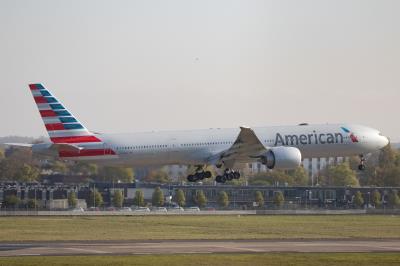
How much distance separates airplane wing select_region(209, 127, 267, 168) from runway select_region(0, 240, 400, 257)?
65.8 ft

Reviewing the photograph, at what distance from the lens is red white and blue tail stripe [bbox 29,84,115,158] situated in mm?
93312

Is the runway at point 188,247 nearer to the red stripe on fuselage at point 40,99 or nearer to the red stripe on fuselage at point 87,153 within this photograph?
the red stripe on fuselage at point 87,153

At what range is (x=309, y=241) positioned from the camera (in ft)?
256

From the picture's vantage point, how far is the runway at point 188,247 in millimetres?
65387

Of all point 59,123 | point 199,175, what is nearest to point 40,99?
point 59,123

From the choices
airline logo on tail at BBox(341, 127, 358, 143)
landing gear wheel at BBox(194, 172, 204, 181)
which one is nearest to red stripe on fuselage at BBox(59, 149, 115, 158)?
landing gear wheel at BBox(194, 172, 204, 181)

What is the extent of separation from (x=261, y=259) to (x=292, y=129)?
1573 inches

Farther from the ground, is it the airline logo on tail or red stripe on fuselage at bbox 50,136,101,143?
the airline logo on tail

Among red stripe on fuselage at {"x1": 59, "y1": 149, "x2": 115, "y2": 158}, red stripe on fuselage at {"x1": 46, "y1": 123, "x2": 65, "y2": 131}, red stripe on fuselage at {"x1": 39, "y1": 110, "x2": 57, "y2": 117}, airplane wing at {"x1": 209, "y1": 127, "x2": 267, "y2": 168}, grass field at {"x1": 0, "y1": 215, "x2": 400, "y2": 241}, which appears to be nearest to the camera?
grass field at {"x1": 0, "y1": 215, "x2": 400, "y2": 241}

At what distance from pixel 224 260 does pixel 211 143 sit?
38.7 meters

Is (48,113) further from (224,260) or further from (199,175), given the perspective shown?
(224,260)

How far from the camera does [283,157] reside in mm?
94688

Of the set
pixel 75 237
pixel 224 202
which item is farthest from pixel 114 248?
pixel 224 202

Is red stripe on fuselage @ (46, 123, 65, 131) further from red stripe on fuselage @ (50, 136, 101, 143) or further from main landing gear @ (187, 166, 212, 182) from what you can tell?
main landing gear @ (187, 166, 212, 182)
